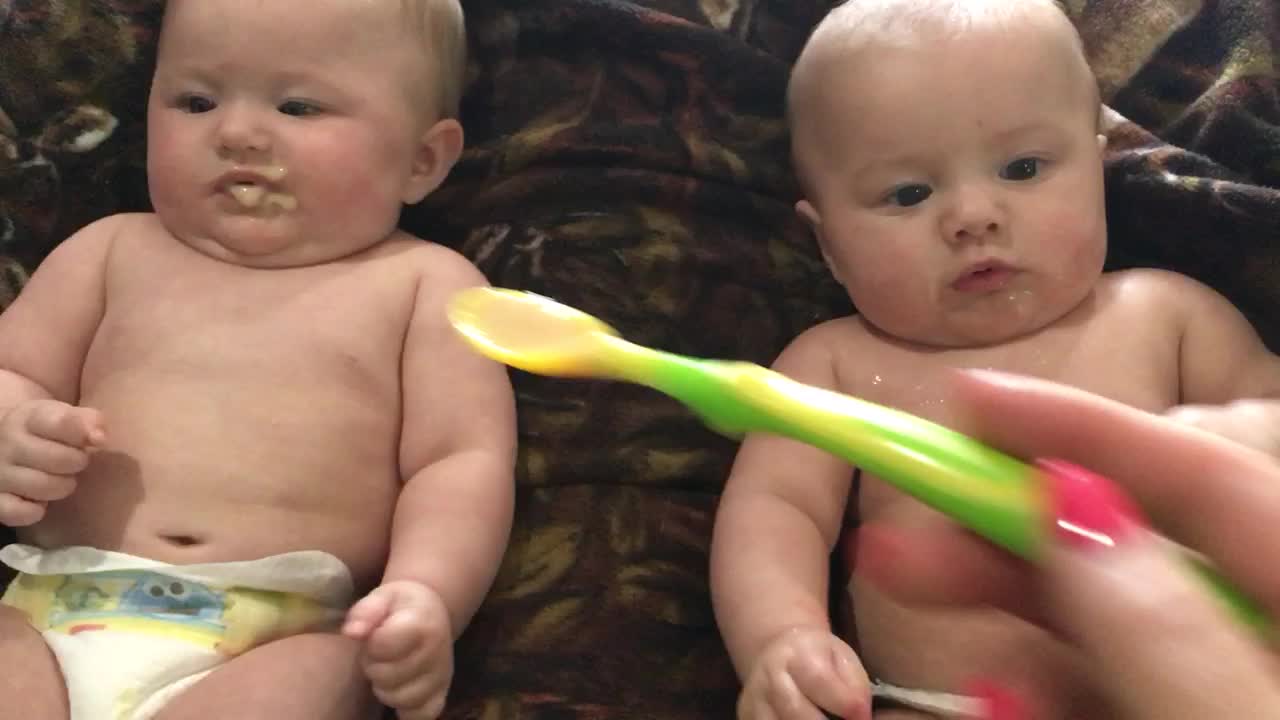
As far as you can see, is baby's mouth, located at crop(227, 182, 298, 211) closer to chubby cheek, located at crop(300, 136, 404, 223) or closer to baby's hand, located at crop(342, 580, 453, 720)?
chubby cheek, located at crop(300, 136, 404, 223)

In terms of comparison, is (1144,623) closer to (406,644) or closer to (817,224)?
(406,644)

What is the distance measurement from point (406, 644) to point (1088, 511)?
0.41 meters

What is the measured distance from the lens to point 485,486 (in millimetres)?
781

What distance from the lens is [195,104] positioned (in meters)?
0.88

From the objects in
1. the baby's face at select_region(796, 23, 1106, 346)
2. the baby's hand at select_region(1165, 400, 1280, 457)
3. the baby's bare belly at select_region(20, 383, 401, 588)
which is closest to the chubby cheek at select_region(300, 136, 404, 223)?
the baby's bare belly at select_region(20, 383, 401, 588)

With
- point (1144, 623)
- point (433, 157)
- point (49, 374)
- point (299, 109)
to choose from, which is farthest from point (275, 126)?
point (1144, 623)

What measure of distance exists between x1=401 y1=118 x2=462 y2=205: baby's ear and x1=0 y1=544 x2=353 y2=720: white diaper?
33 cm

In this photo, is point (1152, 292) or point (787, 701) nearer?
point (787, 701)

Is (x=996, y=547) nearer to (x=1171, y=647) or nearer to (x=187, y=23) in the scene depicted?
(x=1171, y=647)

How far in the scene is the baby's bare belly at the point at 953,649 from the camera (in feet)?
2.25

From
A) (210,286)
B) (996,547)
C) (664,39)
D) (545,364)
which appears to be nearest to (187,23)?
(210,286)

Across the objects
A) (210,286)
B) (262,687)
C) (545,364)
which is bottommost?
(262,687)

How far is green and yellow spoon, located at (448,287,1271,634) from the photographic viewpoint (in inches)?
16.3

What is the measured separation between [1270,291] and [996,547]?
1.64 ft
